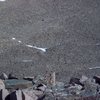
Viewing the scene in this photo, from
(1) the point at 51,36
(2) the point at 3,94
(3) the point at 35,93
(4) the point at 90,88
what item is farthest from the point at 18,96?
(1) the point at 51,36

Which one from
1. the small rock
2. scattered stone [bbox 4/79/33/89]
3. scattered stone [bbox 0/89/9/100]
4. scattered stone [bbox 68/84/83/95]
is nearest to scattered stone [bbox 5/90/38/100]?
scattered stone [bbox 0/89/9/100]

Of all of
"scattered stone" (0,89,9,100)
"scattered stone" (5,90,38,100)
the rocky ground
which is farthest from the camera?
the rocky ground

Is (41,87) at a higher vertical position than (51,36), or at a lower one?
lower

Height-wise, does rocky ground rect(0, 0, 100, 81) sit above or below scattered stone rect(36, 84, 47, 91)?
above

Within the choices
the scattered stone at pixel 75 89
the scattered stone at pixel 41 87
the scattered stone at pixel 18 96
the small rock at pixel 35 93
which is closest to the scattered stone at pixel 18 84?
the scattered stone at pixel 41 87

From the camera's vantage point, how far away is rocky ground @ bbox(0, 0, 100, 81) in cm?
1213

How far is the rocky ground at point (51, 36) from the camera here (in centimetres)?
1213

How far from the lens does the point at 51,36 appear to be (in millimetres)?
15219

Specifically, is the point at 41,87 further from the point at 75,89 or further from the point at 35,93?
the point at 75,89

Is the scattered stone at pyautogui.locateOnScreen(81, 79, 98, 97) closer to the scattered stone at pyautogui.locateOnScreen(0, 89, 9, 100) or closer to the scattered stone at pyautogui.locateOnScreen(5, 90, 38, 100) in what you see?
the scattered stone at pyautogui.locateOnScreen(5, 90, 38, 100)

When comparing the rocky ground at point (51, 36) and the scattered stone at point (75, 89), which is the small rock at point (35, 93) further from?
the rocky ground at point (51, 36)

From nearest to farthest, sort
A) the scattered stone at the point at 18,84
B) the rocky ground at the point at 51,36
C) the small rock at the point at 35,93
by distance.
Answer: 1. the small rock at the point at 35,93
2. the scattered stone at the point at 18,84
3. the rocky ground at the point at 51,36

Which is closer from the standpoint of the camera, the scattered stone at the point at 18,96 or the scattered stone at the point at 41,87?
the scattered stone at the point at 18,96

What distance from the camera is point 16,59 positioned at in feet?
41.8
